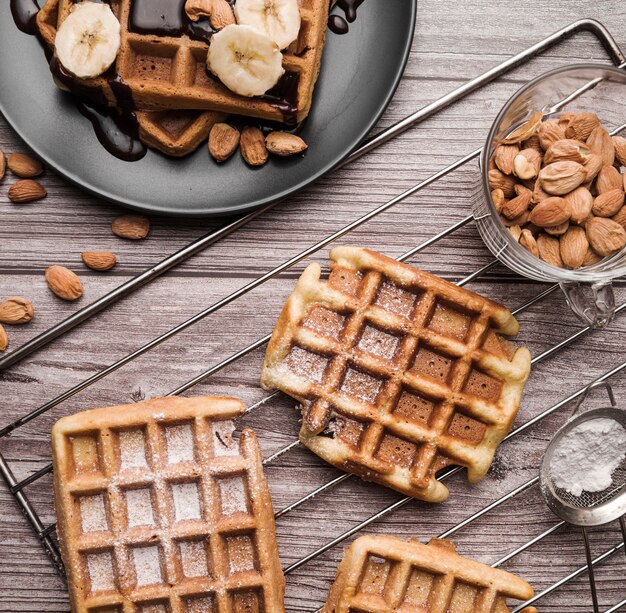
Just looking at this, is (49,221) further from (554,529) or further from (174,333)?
(554,529)

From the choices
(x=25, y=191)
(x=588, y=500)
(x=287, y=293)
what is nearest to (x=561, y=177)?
(x=287, y=293)

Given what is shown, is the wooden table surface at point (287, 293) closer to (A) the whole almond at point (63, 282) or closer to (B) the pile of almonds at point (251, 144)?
(A) the whole almond at point (63, 282)

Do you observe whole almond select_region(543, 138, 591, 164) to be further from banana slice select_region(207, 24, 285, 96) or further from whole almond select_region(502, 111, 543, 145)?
banana slice select_region(207, 24, 285, 96)

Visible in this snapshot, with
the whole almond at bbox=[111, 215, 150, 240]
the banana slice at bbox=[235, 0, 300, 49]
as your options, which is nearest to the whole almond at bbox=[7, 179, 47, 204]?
the whole almond at bbox=[111, 215, 150, 240]

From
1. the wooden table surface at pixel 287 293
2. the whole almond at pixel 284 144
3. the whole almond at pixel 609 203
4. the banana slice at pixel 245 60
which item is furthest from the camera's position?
the wooden table surface at pixel 287 293

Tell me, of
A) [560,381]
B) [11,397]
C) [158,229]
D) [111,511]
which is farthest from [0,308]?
[560,381]

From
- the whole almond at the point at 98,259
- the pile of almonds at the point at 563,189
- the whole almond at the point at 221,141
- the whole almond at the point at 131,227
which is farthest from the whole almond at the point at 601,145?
the whole almond at the point at 98,259

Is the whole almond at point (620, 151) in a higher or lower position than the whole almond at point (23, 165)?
higher
